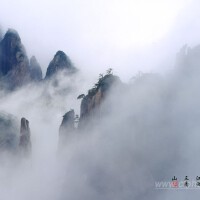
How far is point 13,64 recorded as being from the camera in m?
156

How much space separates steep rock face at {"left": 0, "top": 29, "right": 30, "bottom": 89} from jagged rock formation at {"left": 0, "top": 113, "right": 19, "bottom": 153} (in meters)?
20.0

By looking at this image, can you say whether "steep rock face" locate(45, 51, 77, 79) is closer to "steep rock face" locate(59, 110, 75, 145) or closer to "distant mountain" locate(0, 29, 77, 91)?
"distant mountain" locate(0, 29, 77, 91)

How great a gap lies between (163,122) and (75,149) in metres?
19.7

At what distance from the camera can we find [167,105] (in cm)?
10831

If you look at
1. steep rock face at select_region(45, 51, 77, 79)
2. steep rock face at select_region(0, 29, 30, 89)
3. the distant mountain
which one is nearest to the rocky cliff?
steep rock face at select_region(0, 29, 30, 89)

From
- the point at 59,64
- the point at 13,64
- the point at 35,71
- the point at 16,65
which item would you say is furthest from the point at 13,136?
the point at 35,71

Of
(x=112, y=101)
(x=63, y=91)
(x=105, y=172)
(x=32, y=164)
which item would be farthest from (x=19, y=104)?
(x=105, y=172)

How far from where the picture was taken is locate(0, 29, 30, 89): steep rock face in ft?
510

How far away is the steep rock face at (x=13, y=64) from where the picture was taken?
15538 centimetres

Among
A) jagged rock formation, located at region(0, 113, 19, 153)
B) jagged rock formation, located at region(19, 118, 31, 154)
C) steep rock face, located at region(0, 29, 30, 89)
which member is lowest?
jagged rock formation, located at region(19, 118, 31, 154)

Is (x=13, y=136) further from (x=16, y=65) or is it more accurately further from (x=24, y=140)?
(x=16, y=65)

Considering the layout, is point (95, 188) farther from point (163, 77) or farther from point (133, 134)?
point (163, 77)

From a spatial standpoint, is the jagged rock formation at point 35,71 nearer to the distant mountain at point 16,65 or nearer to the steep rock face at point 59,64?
the distant mountain at point 16,65

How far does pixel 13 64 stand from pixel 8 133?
32891 millimetres
